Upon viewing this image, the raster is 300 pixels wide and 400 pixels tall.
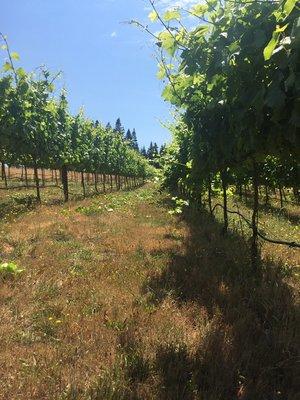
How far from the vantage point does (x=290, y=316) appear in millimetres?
6402

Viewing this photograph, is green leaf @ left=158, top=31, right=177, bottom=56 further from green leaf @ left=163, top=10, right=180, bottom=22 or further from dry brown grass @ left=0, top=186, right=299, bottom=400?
dry brown grass @ left=0, top=186, right=299, bottom=400

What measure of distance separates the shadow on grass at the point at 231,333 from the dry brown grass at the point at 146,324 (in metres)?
0.02

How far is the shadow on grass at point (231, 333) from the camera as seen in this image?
4.67 m

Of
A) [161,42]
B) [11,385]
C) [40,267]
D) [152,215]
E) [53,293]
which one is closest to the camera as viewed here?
[11,385]

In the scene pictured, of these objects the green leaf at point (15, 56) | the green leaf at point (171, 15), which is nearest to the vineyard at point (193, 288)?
the green leaf at point (171, 15)

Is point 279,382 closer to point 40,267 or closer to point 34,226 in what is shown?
point 40,267

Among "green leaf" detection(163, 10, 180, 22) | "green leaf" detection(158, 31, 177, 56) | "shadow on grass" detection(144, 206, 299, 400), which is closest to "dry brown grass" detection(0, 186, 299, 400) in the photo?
"shadow on grass" detection(144, 206, 299, 400)

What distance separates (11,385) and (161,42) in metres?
4.93

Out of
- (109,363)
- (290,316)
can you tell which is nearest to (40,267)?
(109,363)

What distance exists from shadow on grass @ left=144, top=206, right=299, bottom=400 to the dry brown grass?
17 millimetres

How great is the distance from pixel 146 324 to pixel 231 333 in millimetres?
1195

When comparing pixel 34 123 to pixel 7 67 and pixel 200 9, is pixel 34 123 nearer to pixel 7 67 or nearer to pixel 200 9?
pixel 7 67

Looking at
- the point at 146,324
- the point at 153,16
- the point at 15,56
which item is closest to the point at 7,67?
the point at 15,56

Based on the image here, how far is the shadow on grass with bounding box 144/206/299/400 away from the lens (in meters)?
4.67
